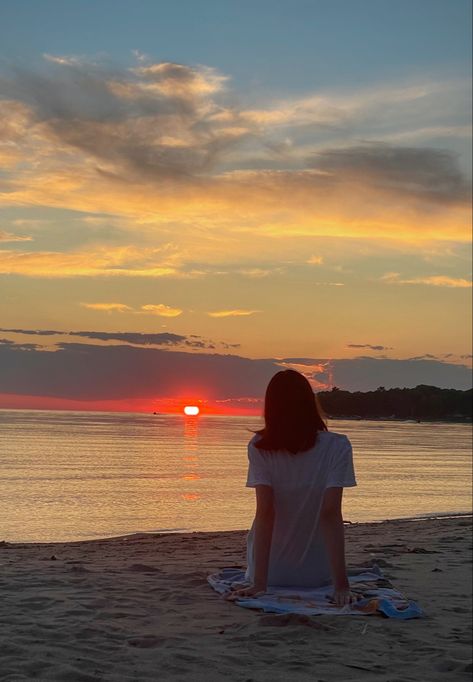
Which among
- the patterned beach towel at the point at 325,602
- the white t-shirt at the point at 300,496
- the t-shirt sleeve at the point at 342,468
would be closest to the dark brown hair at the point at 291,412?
the white t-shirt at the point at 300,496

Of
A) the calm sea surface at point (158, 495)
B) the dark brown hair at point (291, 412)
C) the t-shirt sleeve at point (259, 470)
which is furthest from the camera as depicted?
the calm sea surface at point (158, 495)

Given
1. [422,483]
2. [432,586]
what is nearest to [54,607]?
Answer: [432,586]

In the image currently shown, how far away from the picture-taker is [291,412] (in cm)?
640

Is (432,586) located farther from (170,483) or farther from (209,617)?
Result: (170,483)

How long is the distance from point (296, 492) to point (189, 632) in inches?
54.8

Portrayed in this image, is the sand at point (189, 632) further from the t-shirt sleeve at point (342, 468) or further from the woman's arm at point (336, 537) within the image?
the t-shirt sleeve at point (342, 468)

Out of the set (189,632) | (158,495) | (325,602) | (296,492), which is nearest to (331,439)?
(296,492)

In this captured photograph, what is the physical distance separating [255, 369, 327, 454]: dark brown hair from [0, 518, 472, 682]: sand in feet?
4.45

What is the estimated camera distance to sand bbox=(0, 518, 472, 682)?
509 centimetres

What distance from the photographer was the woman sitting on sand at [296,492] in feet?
21.0

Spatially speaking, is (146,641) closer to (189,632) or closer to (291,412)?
(189,632)

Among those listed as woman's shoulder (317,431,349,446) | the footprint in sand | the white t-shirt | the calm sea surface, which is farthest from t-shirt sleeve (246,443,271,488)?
the calm sea surface

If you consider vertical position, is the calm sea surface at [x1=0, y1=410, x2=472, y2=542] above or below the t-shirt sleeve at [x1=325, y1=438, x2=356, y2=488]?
below

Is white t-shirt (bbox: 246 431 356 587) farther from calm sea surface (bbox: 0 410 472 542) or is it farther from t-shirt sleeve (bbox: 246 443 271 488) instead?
calm sea surface (bbox: 0 410 472 542)
